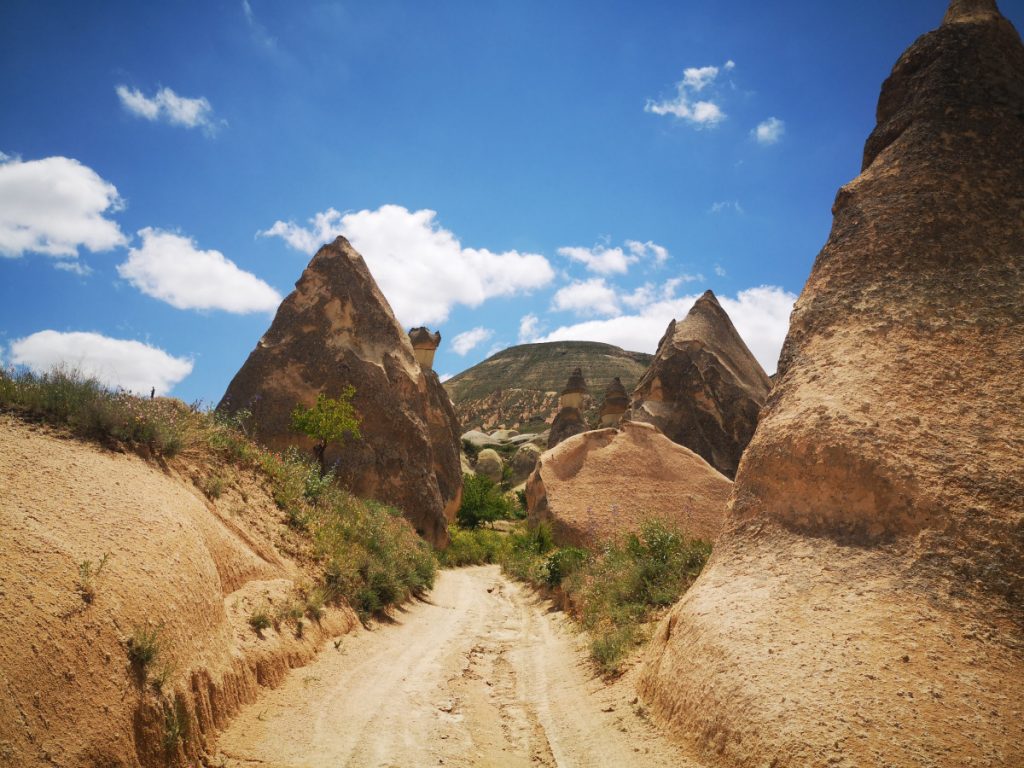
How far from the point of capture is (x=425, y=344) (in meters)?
25.6

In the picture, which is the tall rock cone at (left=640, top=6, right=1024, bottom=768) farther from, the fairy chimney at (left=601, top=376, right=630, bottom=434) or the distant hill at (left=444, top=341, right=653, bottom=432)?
the distant hill at (left=444, top=341, right=653, bottom=432)

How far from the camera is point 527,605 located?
12.3 meters

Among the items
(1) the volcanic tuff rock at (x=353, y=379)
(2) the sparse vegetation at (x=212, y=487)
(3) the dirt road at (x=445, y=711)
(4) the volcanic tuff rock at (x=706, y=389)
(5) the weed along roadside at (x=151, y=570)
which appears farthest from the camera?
(4) the volcanic tuff rock at (x=706, y=389)

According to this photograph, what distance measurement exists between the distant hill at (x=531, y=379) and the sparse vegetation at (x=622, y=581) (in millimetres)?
52624

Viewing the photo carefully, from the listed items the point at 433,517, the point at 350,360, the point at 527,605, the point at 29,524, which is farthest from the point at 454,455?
the point at 29,524

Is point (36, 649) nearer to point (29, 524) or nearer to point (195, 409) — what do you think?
point (29, 524)

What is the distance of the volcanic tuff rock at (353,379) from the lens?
15.9 meters

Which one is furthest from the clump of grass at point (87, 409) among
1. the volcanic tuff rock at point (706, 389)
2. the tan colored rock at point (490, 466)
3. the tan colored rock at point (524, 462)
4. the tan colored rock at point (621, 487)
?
the tan colored rock at point (490, 466)

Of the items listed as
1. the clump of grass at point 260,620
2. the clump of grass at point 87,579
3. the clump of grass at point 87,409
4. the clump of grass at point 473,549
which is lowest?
the clump of grass at point 473,549

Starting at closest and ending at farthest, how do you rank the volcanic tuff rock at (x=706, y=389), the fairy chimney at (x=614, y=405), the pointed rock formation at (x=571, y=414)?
the volcanic tuff rock at (x=706, y=389) → the fairy chimney at (x=614, y=405) → the pointed rock formation at (x=571, y=414)

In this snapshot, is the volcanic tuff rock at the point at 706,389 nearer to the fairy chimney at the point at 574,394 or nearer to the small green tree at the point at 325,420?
the small green tree at the point at 325,420

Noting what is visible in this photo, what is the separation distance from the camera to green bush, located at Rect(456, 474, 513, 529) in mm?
26031

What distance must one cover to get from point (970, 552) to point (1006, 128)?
4.30 m

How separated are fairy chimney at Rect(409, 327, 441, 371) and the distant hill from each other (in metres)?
39.5
